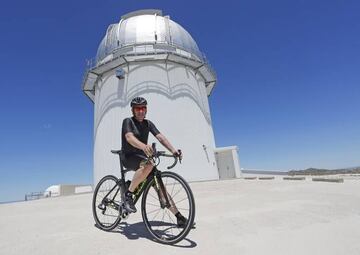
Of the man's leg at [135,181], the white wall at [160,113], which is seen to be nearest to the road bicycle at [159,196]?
the man's leg at [135,181]

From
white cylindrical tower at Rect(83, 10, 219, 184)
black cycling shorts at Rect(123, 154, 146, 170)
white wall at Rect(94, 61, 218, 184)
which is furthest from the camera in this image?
white cylindrical tower at Rect(83, 10, 219, 184)

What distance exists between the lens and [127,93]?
1766 centimetres

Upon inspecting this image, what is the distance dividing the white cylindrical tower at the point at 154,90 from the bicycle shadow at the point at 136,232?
1262 cm

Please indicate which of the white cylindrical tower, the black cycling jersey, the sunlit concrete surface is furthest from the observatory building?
the black cycling jersey

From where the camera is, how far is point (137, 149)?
10.5ft

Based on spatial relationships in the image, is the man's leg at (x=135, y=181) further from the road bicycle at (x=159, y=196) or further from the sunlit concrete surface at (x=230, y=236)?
the sunlit concrete surface at (x=230, y=236)

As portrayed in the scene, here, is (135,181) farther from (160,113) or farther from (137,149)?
(160,113)

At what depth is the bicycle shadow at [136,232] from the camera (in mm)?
2803

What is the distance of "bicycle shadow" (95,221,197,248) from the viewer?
2.80 metres

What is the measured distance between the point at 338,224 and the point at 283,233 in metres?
0.95

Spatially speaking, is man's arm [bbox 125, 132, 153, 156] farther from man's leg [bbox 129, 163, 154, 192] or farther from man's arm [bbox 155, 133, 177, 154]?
man's arm [bbox 155, 133, 177, 154]

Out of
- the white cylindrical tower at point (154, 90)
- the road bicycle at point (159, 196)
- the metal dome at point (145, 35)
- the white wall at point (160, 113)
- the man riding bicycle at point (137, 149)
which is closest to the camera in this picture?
the road bicycle at point (159, 196)

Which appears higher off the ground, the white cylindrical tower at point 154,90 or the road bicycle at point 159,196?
the white cylindrical tower at point 154,90

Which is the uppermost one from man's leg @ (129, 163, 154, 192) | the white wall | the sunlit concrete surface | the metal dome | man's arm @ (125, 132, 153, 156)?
the metal dome
